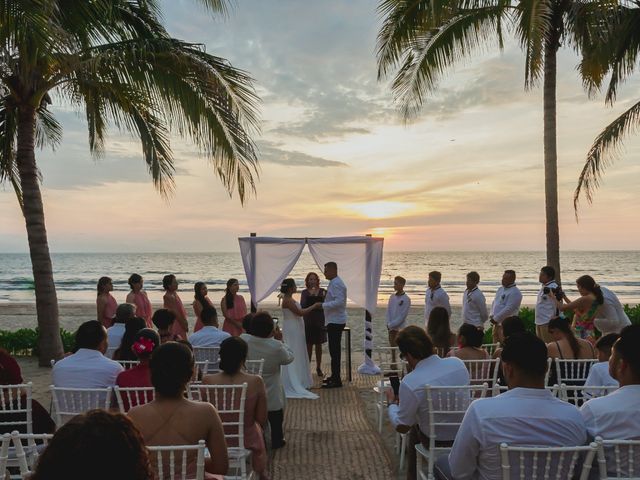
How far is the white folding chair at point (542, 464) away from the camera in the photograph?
2.59 m

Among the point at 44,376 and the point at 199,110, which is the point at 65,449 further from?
the point at 44,376

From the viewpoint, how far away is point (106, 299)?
849 cm

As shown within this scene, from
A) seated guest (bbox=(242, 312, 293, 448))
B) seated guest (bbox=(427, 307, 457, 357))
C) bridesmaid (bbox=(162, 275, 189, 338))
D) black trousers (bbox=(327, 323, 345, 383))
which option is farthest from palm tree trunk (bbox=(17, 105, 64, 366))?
seated guest (bbox=(427, 307, 457, 357))

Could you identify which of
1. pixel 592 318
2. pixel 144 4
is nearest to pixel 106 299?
pixel 144 4

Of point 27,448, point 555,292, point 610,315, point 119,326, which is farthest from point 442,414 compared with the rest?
point 555,292

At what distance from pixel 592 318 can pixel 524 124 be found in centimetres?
828

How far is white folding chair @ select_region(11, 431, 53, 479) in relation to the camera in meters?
2.42

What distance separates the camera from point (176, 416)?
2.84 metres

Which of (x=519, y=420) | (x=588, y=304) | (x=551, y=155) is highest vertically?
(x=551, y=155)

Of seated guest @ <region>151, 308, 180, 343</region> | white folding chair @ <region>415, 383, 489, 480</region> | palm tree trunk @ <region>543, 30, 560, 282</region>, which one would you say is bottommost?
white folding chair @ <region>415, 383, 489, 480</region>

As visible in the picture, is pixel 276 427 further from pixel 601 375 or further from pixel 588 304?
pixel 588 304

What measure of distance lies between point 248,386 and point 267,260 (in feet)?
17.5

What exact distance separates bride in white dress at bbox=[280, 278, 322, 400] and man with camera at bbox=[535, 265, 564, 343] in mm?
3608

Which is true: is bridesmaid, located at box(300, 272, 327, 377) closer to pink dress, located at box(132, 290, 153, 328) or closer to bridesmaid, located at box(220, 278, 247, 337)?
bridesmaid, located at box(220, 278, 247, 337)
